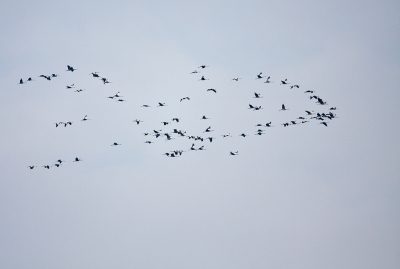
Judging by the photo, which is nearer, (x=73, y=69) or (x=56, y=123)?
(x=73, y=69)

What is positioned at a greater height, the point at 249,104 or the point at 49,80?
the point at 49,80

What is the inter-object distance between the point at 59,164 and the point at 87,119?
1283 cm

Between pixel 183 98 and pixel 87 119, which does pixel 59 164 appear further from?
pixel 183 98

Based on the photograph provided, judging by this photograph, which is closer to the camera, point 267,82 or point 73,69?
point 73,69

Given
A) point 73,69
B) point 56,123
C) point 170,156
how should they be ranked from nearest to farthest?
point 73,69
point 56,123
point 170,156

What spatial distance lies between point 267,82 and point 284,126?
11.0 metres

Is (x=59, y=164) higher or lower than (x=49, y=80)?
lower

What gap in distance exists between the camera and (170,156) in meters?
145

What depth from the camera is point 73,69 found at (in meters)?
126

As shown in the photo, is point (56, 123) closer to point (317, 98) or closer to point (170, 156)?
point (170, 156)

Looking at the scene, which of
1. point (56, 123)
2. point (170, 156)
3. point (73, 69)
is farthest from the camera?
point (170, 156)

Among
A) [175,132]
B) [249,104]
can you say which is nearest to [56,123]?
[175,132]

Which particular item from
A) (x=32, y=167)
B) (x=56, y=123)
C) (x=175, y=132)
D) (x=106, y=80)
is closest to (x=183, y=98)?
(x=175, y=132)

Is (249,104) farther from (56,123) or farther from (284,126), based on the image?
(56,123)
